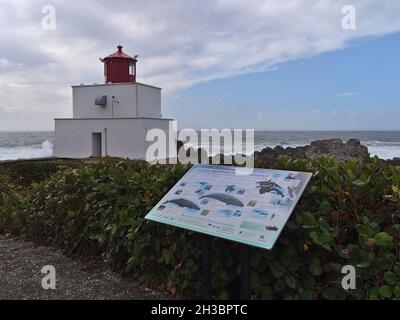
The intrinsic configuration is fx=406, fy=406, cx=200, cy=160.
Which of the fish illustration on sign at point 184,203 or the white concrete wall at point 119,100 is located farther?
the white concrete wall at point 119,100

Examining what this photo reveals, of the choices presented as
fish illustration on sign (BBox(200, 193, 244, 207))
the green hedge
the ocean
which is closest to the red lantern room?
the ocean

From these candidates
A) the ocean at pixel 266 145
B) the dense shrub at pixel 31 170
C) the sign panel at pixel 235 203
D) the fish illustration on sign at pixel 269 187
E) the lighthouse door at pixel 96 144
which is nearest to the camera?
the sign panel at pixel 235 203

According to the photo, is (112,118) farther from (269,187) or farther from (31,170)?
(269,187)

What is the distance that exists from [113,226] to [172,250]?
2.74 feet

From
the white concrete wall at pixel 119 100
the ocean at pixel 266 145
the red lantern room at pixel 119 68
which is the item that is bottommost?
the ocean at pixel 266 145

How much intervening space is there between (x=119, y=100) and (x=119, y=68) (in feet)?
7.52

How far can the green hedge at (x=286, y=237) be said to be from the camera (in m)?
2.62

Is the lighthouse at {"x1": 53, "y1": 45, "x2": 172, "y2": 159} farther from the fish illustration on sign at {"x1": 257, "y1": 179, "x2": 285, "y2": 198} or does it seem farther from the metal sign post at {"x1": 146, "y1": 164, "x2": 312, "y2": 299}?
the fish illustration on sign at {"x1": 257, "y1": 179, "x2": 285, "y2": 198}

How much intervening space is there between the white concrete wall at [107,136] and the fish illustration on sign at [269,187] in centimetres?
2301

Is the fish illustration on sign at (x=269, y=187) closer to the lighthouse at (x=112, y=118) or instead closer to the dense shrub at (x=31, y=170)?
the dense shrub at (x=31, y=170)

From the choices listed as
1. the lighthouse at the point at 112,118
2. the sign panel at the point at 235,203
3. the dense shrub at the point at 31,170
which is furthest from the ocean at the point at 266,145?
the sign panel at the point at 235,203

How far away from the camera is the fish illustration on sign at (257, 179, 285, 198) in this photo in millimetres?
2849

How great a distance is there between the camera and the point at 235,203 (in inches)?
114

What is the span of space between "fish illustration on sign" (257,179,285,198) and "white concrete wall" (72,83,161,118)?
2410cm
